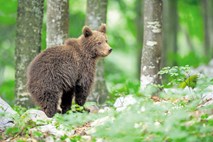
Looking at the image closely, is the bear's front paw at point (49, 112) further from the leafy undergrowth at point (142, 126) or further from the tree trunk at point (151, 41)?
the leafy undergrowth at point (142, 126)

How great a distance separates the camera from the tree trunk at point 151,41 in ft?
34.6

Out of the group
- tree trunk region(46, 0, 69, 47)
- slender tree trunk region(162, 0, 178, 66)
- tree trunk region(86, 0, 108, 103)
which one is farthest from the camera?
slender tree trunk region(162, 0, 178, 66)

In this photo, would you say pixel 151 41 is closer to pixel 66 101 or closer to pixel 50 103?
pixel 66 101

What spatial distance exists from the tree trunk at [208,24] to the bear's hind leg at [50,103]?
1555cm

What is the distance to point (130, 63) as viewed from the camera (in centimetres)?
4581

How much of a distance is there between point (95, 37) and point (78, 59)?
0.69 metres

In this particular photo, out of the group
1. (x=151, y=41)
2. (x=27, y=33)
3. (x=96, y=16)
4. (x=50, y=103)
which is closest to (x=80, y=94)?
(x=50, y=103)

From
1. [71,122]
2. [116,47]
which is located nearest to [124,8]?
[116,47]

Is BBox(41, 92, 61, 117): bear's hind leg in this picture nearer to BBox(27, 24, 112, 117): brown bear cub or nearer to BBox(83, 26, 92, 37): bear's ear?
BBox(27, 24, 112, 117): brown bear cub

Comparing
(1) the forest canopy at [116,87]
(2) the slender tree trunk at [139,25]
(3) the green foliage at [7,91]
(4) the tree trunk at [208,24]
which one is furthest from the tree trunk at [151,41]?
(4) the tree trunk at [208,24]

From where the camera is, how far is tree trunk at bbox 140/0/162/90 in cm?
1053

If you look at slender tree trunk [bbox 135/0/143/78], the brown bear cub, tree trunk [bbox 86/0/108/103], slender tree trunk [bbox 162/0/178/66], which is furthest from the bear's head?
slender tree trunk [bbox 135/0/143/78]

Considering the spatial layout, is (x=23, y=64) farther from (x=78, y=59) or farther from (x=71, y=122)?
(x=71, y=122)

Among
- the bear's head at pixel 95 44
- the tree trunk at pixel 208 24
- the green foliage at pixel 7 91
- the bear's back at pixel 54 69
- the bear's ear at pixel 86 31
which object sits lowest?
the green foliage at pixel 7 91
